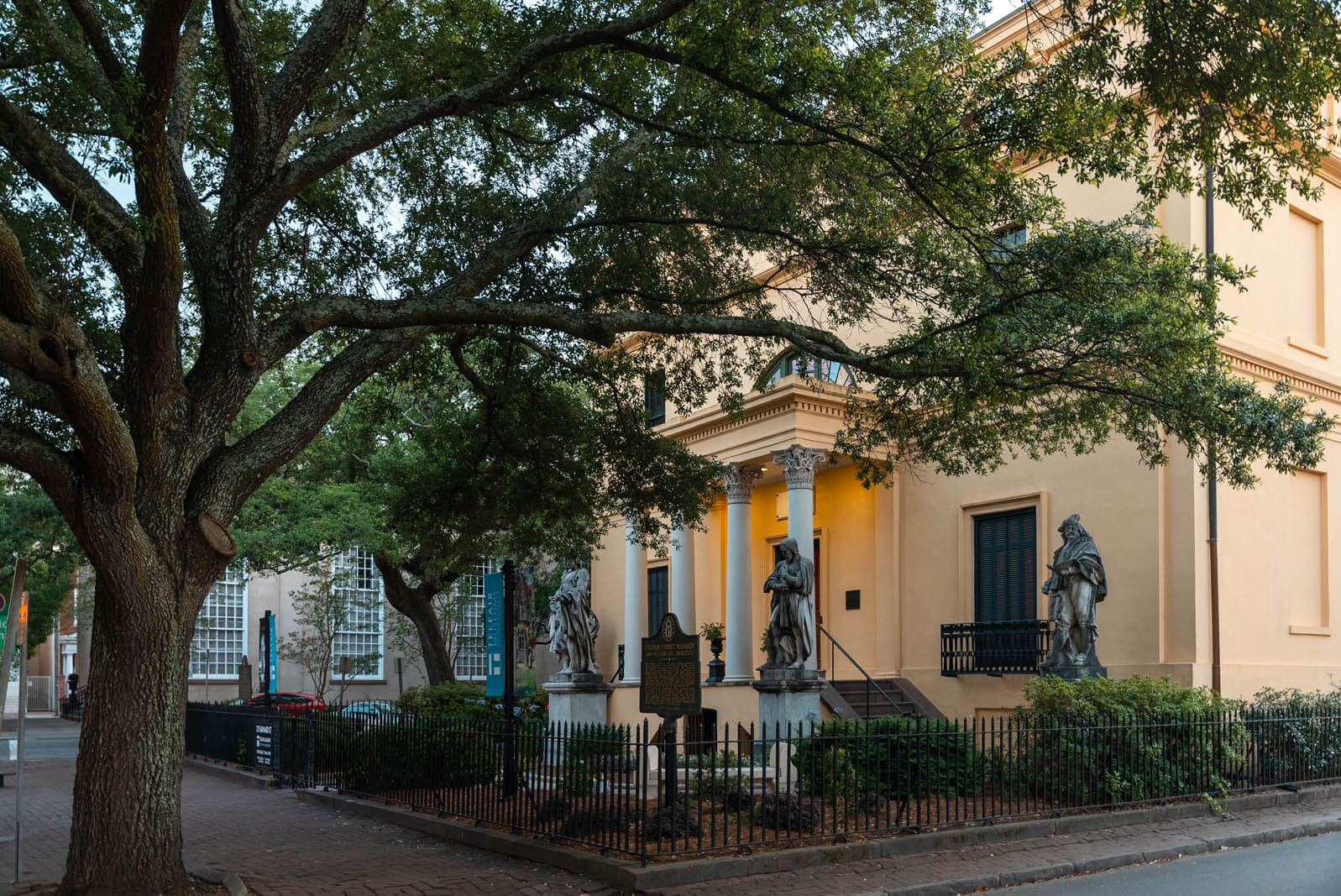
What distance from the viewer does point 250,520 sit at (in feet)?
84.4

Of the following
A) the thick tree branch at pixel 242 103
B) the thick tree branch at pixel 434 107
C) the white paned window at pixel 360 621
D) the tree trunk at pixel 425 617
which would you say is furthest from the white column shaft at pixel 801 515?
the white paned window at pixel 360 621

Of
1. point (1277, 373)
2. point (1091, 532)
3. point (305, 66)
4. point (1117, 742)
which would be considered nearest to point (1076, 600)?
point (1091, 532)

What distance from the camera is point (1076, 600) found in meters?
16.2

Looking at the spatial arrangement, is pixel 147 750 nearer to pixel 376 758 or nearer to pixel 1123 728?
pixel 376 758

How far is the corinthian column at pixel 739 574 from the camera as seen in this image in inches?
814

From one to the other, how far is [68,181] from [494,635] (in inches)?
299

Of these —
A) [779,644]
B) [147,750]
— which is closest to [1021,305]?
[779,644]

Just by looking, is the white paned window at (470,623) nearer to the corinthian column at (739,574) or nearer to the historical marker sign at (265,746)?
the corinthian column at (739,574)

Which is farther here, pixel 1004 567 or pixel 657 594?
pixel 657 594

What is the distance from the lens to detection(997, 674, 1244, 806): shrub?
12570 millimetres

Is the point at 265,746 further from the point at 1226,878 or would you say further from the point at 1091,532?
the point at 1226,878

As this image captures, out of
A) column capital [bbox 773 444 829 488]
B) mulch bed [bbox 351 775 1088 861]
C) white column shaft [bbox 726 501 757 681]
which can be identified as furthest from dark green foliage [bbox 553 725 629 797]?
column capital [bbox 773 444 829 488]

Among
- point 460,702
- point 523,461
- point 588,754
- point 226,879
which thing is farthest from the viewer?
point 460,702

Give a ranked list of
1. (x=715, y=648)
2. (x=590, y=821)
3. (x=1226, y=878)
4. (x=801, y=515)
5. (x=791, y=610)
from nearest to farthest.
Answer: (x=1226, y=878) → (x=590, y=821) → (x=791, y=610) → (x=801, y=515) → (x=715, y=648)
